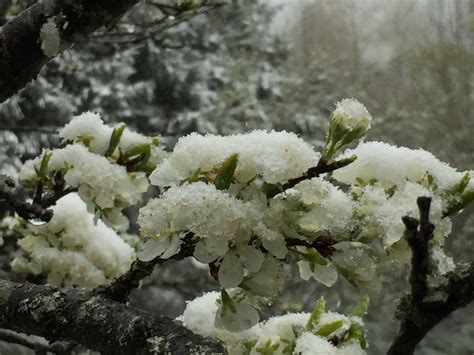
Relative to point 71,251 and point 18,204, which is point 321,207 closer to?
point 18,204

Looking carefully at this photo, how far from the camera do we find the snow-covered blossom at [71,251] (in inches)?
45.4

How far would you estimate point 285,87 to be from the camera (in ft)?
16.1

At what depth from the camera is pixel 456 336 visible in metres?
2.86

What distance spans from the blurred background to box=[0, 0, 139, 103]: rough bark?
7.16 feet

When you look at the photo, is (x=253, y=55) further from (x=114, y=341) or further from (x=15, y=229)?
(x=114, y=341)

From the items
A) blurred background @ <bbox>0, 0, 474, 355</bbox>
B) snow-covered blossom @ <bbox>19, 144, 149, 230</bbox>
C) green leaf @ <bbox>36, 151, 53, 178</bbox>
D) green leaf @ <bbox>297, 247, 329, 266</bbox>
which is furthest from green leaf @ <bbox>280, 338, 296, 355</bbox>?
blurred background @ <bbox>0, 0, 474, 355</bbox>

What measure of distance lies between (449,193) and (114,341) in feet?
1.01

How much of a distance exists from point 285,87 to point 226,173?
4.39 metres

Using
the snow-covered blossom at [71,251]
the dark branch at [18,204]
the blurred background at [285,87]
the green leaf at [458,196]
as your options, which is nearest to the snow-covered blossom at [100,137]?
the dark branch at [18,204]

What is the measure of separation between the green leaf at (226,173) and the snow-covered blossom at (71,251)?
0.64 metres

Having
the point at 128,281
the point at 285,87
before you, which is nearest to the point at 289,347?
the point at 128,281

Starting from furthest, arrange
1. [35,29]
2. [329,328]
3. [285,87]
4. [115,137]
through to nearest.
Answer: [285,87] < [115,137] < [35,29] < [329,328]

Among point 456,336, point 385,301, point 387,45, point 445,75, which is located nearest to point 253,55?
point 387,45

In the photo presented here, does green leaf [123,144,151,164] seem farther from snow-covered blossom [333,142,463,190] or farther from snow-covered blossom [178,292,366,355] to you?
snow-covered blossom [333,142,463,190]
